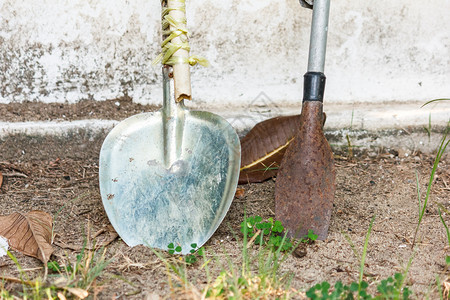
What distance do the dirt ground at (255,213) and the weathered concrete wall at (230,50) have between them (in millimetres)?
210

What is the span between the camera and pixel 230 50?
225cm

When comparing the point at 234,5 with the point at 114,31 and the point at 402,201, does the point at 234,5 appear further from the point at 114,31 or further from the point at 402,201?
the point at 402,201

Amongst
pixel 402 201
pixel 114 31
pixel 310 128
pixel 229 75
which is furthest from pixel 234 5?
pixel 402 201

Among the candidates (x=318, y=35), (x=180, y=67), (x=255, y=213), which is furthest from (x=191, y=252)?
(x=318, y=35)

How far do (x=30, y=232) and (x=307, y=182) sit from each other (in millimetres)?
940

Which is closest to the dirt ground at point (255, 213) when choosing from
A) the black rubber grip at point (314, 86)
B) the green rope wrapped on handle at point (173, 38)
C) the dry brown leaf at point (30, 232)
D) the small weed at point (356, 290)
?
the dry brown leaf at point (30, 232)

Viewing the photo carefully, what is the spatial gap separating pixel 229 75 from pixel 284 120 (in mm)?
363

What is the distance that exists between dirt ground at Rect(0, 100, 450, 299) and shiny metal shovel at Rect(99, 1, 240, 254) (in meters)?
0.08

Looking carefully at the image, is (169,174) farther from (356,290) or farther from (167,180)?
(356,290)

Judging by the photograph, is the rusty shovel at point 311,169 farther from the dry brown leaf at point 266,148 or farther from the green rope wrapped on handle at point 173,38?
the green rope wrapped on handle at point 173,38

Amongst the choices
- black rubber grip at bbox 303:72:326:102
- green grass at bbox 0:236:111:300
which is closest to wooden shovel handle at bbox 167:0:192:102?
black rubber grip at bbox 303:72:326:102

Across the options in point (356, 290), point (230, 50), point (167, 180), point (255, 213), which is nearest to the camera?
point (356, 290)

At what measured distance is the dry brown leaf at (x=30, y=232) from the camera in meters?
1.53

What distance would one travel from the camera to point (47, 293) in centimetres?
119
